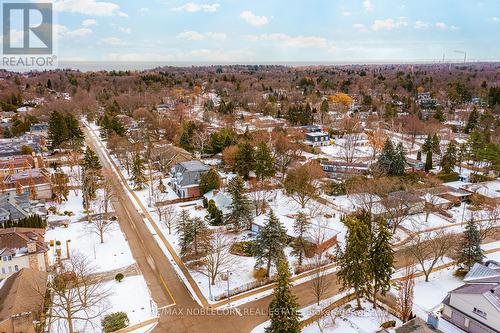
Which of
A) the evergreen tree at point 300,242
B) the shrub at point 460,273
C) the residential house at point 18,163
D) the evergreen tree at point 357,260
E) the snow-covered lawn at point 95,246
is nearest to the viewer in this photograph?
the evergreen tree at point 357,260

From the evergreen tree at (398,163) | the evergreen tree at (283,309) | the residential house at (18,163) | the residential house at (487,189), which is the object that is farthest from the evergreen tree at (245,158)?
the evergreen tree at (283,309)

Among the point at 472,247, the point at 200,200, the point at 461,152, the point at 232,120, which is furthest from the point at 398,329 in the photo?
the point at 232,120

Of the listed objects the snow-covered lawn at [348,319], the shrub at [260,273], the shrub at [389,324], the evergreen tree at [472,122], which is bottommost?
the snow-covered lawn at [348,319]

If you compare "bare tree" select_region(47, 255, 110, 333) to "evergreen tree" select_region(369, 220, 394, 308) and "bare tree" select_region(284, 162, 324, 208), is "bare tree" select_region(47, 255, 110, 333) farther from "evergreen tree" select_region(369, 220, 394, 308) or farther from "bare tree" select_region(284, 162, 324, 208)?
"bare tree" select_region(284, 162, 324, 208)

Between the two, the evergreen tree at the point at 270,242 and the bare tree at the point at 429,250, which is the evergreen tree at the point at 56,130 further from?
the bare tree at the point at 429,250

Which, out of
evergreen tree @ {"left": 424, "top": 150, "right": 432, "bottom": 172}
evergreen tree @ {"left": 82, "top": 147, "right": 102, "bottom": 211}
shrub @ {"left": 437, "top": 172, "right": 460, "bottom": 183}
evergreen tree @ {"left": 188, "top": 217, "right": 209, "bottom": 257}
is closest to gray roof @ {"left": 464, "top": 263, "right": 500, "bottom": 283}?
evergreen tree @ {"left": 188, "top": 217, "right": 209, "bottom": 257}

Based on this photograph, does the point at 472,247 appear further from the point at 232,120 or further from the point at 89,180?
the point at 232,120
